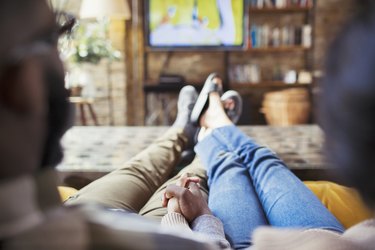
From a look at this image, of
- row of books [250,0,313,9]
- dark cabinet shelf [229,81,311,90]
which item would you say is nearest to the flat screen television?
row of books [250,0,313,9]

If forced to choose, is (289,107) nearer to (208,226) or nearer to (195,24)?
(195,24)

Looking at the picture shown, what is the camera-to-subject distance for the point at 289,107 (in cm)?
451

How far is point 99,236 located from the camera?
0.41 m

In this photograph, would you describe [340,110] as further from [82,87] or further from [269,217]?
[82,87]

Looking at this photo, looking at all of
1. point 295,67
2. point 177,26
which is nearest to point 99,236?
point 177,26

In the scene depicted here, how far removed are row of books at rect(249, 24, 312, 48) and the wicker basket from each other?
55cm

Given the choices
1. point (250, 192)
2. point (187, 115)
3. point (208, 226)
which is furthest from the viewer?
point (187, 115)

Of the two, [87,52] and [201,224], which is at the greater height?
[87,52]

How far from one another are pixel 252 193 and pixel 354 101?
79 centimetres

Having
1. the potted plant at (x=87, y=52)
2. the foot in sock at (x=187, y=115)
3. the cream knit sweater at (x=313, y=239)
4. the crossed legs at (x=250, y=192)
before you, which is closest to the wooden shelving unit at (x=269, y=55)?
the potted plant at (x=87, y=52)

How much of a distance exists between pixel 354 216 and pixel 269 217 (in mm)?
332

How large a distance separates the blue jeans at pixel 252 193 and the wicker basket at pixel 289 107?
124 inches

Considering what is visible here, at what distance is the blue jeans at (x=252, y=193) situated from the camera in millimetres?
972

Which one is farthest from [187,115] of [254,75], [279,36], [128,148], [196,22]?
[279,36]
